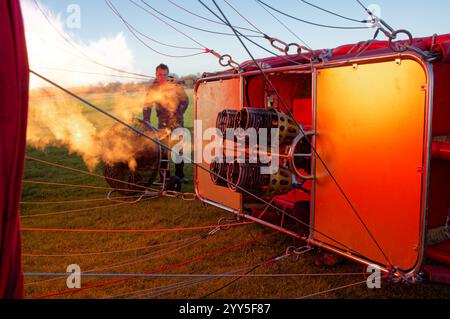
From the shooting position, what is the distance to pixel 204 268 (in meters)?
3.91

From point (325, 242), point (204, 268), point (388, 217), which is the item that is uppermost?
point (388, 217)

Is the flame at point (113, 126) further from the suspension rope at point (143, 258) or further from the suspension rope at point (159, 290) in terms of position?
the suspension rope at point (159, 290)

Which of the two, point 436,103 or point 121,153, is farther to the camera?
point 121,153

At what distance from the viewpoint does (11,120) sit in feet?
5.84

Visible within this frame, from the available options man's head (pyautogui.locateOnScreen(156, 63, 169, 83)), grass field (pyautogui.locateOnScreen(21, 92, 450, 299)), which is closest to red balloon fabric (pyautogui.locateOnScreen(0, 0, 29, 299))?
grass field (pyautogui.locateOnScreen(21, 92, 450, 299))

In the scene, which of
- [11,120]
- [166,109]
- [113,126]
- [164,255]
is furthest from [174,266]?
[166,109]

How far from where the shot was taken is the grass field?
134 inches

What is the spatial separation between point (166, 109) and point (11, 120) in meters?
5.60

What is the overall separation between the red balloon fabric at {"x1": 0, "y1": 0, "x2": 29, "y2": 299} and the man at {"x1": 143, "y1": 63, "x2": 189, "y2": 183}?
5.31m

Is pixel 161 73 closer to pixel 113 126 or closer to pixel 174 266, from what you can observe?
pixel 113 126
